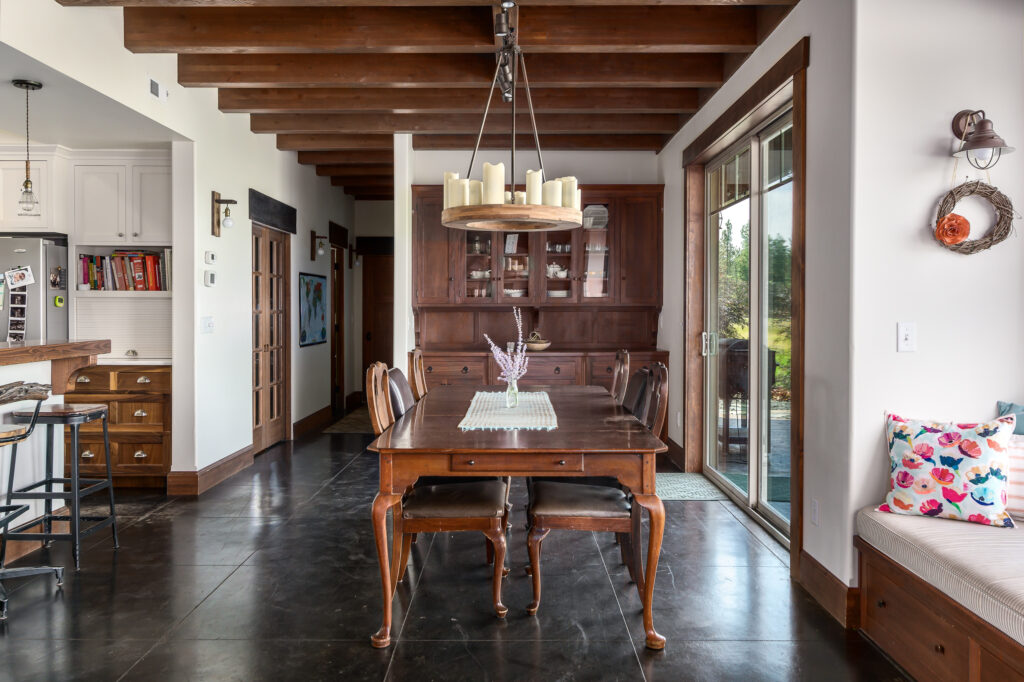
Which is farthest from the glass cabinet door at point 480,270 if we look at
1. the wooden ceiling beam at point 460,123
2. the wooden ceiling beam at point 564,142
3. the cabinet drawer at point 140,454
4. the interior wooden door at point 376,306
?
the interior wooden door at point 376,306

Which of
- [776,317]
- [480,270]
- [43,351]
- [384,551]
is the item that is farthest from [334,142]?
[384,551]

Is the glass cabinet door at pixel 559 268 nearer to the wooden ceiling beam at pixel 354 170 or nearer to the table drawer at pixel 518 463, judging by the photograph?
the wooden ceiling beam at pixel 354 170

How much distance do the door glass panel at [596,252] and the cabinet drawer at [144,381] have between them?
3548 mm

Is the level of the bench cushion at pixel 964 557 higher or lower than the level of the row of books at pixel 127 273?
lower

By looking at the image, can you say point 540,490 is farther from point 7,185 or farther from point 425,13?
point 7,185

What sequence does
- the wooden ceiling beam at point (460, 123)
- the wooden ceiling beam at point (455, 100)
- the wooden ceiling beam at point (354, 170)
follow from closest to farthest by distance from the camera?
the wooden ceiling beam at point (455, 100) → the wooden ceiling beam at point (460, 123) → the wooden ceiling beam at point (354, 170)

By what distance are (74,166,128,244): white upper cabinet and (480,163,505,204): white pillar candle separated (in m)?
3.36

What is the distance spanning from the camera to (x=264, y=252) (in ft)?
19.9

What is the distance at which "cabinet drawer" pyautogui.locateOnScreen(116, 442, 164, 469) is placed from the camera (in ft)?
15.3

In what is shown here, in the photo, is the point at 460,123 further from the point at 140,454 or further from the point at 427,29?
the point at 140,454

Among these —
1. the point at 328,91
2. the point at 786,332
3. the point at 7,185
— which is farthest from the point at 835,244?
the point at 7,185

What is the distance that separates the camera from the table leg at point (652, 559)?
96.7 inches

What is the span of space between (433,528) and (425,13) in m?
2.90

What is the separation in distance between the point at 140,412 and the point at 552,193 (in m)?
3.65
